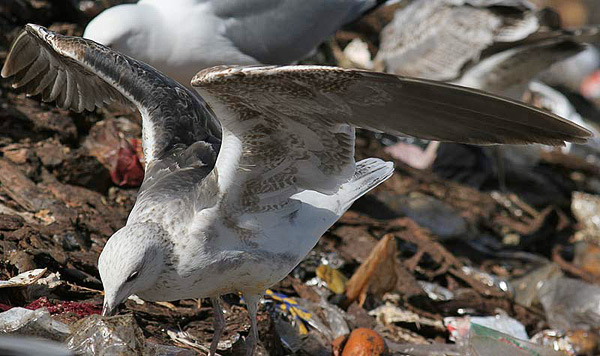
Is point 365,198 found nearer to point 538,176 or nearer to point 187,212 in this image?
point 538,176

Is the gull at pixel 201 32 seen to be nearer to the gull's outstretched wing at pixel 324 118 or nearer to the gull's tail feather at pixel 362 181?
the gull's tail feather at pixel 362 181

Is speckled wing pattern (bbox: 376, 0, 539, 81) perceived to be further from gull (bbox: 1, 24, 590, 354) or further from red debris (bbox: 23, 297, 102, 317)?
red debris (bbox: 23, 297, 102, 317)

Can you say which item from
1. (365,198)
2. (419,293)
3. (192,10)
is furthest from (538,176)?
(192,10)

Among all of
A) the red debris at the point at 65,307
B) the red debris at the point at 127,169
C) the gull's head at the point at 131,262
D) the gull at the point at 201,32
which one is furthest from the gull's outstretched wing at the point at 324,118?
the gull at the point at 201,32

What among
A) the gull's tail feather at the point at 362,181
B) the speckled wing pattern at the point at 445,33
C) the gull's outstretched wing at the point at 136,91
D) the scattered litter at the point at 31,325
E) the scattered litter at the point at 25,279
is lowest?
the speckled wing pattern at the point at 445,33

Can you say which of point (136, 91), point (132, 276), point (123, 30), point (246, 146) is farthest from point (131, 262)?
point (123, 30)

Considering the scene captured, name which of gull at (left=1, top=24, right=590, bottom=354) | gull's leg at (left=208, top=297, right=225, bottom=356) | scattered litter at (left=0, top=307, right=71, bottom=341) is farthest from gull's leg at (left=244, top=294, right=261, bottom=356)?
scattered litter at (left=0, top=307, right=71, bottom=341)

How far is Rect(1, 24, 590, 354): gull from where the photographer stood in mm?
2799

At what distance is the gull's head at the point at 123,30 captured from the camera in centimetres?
514

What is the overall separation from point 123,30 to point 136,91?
1.68 metres

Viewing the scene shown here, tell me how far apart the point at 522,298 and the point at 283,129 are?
2802 millimetres

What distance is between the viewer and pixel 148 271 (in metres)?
3.04

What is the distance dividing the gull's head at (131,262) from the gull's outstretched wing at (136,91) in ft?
1.59

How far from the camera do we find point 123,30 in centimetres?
519
